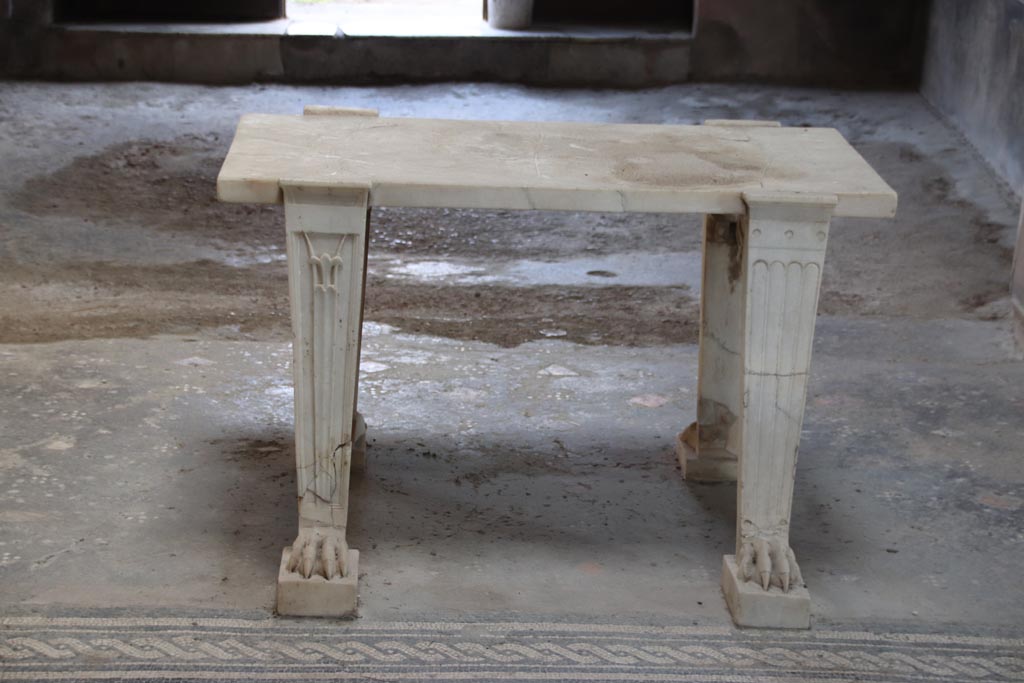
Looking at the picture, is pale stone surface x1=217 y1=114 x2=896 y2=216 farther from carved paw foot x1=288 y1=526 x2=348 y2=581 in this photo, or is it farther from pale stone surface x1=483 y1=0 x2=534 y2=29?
pale stone surface x1=483 y1=0 x2=534 y2=29

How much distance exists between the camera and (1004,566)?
2.85 meters

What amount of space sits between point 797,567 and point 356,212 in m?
1.20

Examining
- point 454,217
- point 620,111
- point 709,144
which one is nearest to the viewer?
point 709,144

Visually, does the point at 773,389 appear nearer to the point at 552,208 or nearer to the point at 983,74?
the point at 552,208

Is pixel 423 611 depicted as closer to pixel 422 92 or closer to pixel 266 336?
pixel 266 336

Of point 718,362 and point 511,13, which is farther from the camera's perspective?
point 511,13

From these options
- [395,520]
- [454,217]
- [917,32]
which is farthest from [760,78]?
[395,520]

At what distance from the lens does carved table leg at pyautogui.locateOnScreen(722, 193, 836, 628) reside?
2.55 metres

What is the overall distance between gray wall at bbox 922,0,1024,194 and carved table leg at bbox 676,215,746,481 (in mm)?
3498

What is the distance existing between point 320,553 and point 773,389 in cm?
102

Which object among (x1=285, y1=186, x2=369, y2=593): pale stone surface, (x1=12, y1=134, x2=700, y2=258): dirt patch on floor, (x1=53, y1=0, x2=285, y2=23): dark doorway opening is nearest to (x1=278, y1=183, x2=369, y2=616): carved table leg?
(x1=285, y1=186, x2=369, y2=593): pale stone surface

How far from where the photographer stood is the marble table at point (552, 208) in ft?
8.34

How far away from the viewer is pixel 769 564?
8.70ft

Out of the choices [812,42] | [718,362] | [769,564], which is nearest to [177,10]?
[812,42]
